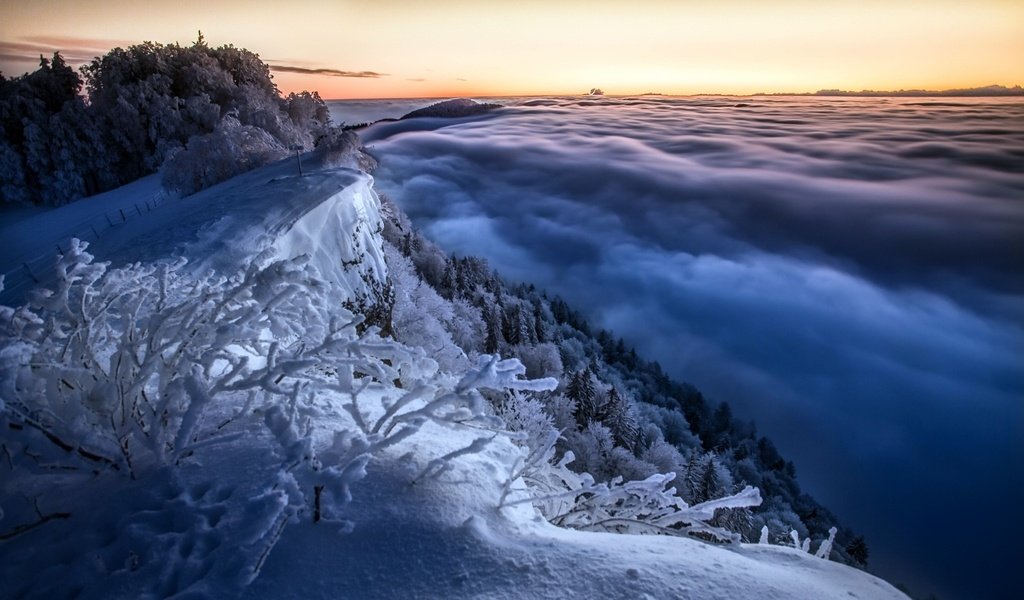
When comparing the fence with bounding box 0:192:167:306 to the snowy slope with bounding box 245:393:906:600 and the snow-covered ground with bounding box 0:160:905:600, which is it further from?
the snowy slope with bounding box 245:393:906:600

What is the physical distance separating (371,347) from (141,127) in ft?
139

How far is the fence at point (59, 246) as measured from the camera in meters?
11.5

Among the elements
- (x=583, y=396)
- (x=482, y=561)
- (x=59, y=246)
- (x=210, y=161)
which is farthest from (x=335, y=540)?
(x=583, y=396)

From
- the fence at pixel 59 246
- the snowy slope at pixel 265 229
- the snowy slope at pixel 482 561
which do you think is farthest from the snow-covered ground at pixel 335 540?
the fence at pixel 59 246

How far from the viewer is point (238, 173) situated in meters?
21.9

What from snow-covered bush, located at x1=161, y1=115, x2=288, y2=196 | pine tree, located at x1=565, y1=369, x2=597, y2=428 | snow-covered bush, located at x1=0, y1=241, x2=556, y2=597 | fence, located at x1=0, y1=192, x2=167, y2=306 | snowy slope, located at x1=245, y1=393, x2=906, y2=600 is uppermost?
snow-covered bush, located at x1=161, y1=115, x2=288, y2=196

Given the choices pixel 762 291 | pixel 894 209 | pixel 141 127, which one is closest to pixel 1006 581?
pixel 762 291

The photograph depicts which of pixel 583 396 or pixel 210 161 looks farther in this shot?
pixel 583 396

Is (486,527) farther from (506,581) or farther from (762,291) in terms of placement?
(762,291)

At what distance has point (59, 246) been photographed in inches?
705

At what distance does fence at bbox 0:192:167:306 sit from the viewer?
11.5 metres

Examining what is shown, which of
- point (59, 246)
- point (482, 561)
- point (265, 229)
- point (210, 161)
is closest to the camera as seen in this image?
point (482, 561)

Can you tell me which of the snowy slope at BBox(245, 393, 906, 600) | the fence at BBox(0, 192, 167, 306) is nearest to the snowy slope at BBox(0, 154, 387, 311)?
the fence at BBox(0, 192, 167, 306)

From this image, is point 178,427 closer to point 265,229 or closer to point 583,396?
point 265,229
